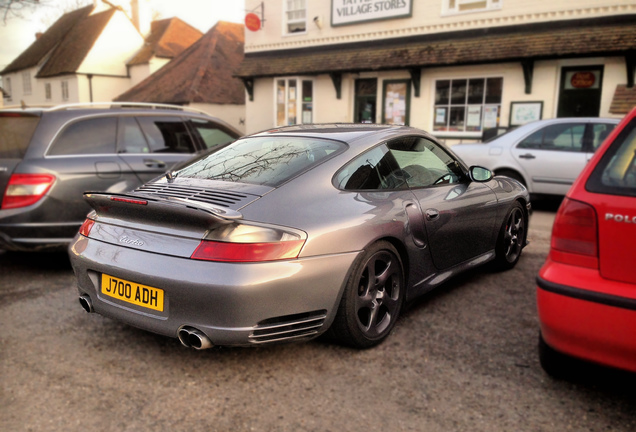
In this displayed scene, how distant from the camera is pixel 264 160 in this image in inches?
146

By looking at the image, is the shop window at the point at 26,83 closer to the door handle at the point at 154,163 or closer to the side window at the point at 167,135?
the side window at the point at 167,135

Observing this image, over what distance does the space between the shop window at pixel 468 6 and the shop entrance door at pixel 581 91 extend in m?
2.35

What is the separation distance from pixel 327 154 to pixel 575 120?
247 inches

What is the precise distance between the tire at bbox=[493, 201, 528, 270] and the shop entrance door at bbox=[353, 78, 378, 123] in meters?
11.1

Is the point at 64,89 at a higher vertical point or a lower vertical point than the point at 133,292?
lower

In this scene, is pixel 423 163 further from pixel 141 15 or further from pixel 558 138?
pixel 141 15

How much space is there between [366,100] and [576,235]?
46.6 feet

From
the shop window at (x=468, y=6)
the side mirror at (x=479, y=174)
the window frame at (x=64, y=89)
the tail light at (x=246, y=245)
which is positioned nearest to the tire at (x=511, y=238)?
the side mirror at (x=479, y=174)

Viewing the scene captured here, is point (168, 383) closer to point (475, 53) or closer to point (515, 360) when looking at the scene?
point (515, 360)

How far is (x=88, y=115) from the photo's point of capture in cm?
553

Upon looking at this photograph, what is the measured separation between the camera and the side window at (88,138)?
5223 mm

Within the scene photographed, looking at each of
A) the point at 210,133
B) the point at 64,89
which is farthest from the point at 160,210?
the point at 64,89

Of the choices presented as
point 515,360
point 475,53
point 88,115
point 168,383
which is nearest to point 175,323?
point 168,383

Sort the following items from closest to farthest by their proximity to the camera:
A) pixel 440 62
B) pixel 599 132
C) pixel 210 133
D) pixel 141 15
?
pixel 210 133 < pixel 599 132 < pixel 440 62 < pixel 141 15
